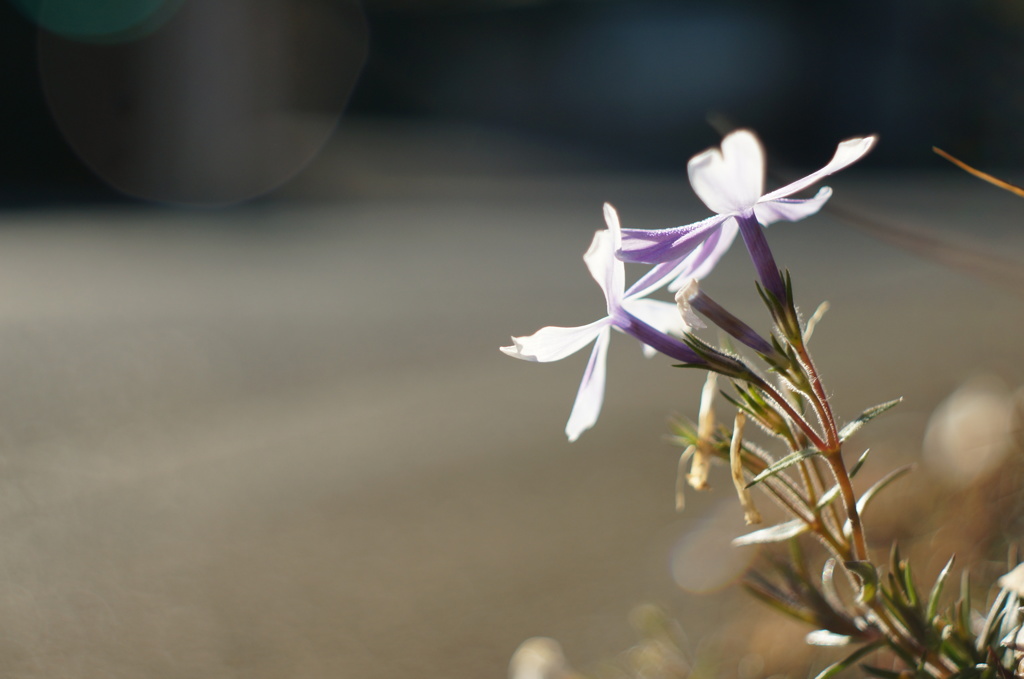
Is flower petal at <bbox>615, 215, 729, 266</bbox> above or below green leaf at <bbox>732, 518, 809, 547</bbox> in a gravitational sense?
above

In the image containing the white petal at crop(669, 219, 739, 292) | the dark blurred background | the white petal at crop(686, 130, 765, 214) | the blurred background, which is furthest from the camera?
the dark blurred background

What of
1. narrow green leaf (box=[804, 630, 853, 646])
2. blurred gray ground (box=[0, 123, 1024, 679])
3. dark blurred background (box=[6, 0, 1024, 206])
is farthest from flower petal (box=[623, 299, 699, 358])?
dark blurred background (box=[6, 0, 1024, 206])

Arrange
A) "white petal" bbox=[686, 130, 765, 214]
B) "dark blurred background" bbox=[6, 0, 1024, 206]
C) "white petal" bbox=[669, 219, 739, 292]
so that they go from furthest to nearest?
"dark blurred background" bbox=[6, 0, 1024, 206], "white petal" bbox=[669, 219, 739, 292], "white petal" bbox=[686, 130, 765, 214]

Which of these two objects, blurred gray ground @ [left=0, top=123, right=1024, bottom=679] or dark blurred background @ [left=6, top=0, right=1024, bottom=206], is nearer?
blurred gray ground @ [left=0, top=123, right=1024, bottom=679]

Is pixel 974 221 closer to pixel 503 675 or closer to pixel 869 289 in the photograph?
pixel 869 289

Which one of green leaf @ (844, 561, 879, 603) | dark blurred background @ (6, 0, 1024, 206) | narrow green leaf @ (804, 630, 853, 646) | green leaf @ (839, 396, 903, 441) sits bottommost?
narrow green leaf @ (804, 630, 853, 646)

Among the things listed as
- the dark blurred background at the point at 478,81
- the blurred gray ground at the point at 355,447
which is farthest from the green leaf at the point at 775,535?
the dark blurred background at the point at 478,81

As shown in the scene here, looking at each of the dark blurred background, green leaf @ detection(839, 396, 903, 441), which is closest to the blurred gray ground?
green leaf @ detection(839, 396, 903, 441)

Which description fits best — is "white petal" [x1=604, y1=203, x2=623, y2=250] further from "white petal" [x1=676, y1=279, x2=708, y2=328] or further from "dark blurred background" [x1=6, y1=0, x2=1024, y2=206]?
"dark blurred background" [x1=6, y1=0, x2=1024, y2=206]

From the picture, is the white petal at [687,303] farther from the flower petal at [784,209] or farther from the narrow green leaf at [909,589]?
the narrow green leaf at [909,589]
